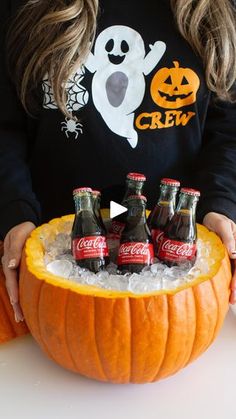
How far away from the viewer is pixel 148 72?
3.03 feet

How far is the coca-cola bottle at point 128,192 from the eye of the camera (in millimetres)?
752

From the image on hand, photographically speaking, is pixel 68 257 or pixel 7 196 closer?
pixel 68 257

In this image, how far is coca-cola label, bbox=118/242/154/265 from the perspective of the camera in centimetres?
67

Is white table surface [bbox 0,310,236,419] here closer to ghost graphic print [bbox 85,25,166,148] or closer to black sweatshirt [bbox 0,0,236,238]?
black sweatshirt [bbox 0,0,236,238]

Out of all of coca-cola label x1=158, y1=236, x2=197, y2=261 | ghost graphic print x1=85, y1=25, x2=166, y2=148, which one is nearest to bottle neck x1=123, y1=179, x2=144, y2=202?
coca-cola label x1=158, y1=236, x2=197, y2=261

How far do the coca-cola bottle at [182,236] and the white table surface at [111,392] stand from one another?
0.18 meters

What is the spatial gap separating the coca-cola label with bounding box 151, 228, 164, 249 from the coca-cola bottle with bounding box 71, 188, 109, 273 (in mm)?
88

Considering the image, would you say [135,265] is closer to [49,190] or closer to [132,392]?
[132,392]

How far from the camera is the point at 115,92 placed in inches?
36.4

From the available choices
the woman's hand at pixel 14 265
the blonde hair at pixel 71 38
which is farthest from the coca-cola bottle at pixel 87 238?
the blonde hair at pixel 71 38

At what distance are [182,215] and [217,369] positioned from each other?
0.24 meters

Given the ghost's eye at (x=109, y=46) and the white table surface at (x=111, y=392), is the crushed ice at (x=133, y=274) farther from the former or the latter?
the ghost's eye at (x=109, y=46)

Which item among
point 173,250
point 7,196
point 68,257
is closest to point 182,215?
point 173,250

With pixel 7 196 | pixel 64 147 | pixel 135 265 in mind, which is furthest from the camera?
pixel 64 147
